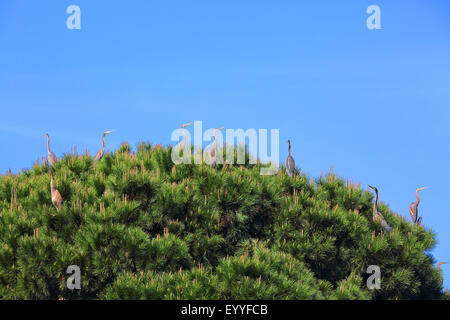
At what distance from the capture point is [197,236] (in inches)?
402

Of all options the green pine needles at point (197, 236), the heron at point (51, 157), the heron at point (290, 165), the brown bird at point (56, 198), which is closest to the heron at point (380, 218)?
the green pine needles at point (197, 236)

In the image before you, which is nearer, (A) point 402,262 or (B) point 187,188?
(B) point 187,188

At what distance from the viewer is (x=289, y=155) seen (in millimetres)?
12453

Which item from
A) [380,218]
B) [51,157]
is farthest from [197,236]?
[51,157]

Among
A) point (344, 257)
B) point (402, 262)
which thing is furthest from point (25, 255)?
point (402, 262)

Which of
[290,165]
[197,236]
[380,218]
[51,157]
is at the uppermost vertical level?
[51,157]

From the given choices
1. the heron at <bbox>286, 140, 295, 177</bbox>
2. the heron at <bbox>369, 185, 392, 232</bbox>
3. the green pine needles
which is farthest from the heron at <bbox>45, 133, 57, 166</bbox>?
the heron at <bbox>369, 185, 392, 232</bbox>

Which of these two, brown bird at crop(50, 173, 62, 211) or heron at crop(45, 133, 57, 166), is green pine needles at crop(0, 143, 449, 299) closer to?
brown bird at crop(50, 173, 62, 211)

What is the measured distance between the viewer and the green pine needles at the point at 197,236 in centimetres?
899

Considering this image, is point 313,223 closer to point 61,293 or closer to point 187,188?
point 187,188

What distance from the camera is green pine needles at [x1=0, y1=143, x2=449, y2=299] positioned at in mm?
8992

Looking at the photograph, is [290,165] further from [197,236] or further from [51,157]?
[51,157]

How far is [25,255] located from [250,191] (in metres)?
4.63

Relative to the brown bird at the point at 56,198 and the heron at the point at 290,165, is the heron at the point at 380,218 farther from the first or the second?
the brown bird at the point at 56,198
